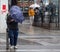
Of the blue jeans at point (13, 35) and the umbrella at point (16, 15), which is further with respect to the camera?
the blue jeans at point (13, 35)

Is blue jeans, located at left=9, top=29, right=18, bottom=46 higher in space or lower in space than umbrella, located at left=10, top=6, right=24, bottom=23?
lower

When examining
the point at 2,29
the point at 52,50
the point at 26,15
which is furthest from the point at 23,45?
the point at 26,15

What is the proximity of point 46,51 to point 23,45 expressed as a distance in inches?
78.4

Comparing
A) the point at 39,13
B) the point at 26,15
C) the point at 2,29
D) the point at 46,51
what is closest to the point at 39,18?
the point at 39,13

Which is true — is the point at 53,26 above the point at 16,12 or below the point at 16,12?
below

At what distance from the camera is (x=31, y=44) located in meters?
16.1

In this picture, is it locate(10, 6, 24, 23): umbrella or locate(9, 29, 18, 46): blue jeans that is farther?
locate(9, 29, 18, 46): blue jeans

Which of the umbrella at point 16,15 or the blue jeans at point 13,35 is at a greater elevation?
the umbrella at point 16,15

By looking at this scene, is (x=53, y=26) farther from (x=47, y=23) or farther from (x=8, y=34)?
(x=8, y=34)

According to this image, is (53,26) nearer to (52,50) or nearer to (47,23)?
(47,23)

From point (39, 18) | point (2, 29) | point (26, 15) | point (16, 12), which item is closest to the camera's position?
point (16, 12)

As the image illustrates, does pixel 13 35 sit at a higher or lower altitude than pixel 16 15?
lower

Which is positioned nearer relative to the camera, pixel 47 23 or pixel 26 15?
pixel 47 23

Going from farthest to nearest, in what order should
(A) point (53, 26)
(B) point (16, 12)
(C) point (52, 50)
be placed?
1. (A) point (53, 26)
2. (C) point (52, 50)
3. (B) point (16, 12)
